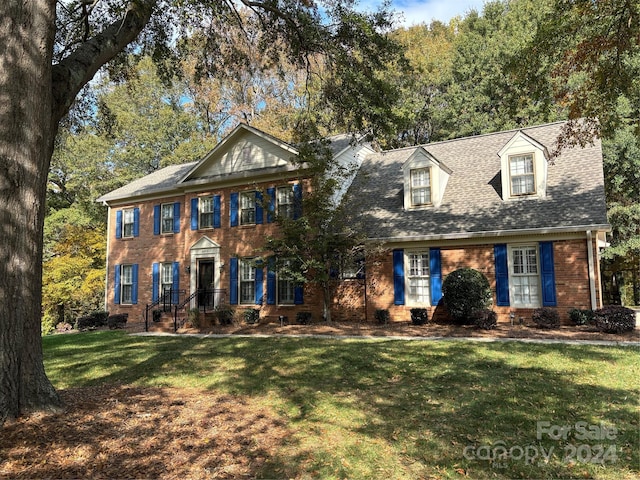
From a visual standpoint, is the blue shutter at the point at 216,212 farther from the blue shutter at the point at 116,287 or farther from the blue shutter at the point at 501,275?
the blue shutter at the point at 501,275

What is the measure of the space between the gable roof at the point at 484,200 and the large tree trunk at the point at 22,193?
10098 mm

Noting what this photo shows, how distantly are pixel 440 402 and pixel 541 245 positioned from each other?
339 inches

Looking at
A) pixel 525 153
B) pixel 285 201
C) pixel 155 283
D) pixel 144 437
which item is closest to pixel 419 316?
pixel 525 153

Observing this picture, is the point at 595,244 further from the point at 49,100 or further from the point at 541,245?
the point at 49,100

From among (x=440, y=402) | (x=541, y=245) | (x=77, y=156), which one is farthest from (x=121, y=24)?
(x=77, y=156)

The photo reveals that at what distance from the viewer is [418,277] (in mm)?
14336

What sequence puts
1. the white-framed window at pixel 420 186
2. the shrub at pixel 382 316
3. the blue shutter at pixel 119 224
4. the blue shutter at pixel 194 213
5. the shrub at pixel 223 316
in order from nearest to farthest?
the shrub at pixel 382 316, the white-framed window at pixel 420 186, the shrub at pixel 223 316, the blue shutter at pixel 194 213, the blue shutter at pixel 119 224

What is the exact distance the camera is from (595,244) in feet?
39.7

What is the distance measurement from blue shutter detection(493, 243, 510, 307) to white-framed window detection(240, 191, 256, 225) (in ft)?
30.1

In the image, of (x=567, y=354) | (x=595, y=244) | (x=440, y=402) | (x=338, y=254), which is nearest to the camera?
(x=440, y=402)

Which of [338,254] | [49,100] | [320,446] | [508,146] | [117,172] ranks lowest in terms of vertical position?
[320,446]

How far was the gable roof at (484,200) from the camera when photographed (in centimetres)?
1251

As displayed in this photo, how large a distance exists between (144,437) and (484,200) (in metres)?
13.0

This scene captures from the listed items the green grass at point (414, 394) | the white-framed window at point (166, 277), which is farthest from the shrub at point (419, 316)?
the white-framed window at point (166, 277)
